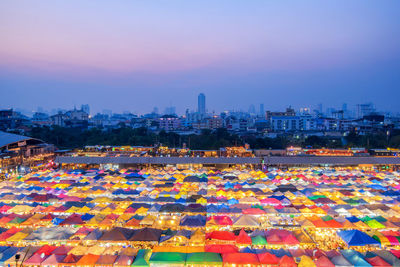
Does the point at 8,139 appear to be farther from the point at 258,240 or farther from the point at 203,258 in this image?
the point at 258,240

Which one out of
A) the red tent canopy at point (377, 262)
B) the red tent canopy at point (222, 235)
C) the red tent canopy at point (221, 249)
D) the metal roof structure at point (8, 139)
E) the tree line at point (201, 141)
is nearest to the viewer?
the red tent canopy at point (377, 262)

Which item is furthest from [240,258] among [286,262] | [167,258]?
[167,258]

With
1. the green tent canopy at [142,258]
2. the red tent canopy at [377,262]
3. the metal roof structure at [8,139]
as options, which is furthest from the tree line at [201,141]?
the red tent canopy at [377,262]

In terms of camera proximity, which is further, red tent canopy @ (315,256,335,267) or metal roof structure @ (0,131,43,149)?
metal roof structure @ (0,131,43,149)

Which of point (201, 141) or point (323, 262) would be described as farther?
point (201, 141)

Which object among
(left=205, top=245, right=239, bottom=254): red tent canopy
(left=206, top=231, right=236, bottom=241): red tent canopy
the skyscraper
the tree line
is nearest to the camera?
(left=205, top=245, right=239, bottom=254): red tent canopy

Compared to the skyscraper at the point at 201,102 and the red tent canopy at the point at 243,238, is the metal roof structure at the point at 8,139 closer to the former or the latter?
the red tent canopy at the point at 243,238

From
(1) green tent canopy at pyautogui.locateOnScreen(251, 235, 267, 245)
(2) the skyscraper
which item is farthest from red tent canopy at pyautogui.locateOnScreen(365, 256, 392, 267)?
(2) the skyscraper

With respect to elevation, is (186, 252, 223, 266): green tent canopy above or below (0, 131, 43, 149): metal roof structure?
below

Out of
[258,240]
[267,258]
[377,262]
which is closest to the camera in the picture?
[377,262]

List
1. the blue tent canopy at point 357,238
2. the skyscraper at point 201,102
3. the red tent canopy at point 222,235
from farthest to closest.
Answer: the skyscraper at point 201,102 → the red tent canopy at point 222,235 → the blue tent canopy at point 357,238

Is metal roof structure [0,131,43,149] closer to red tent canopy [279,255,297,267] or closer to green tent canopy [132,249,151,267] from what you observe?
green tent canopy [132,249,151,267]
